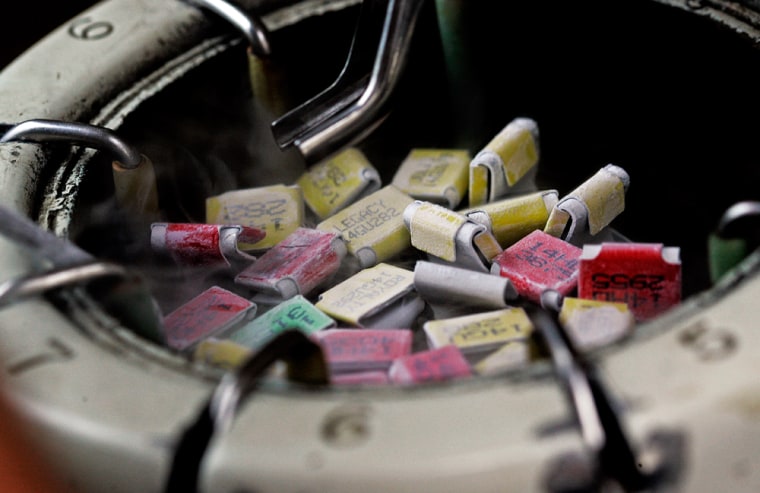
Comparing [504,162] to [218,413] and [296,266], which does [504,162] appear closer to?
[296,266]

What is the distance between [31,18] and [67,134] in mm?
1470

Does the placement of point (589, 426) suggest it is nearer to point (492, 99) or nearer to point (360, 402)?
point (360, 402)

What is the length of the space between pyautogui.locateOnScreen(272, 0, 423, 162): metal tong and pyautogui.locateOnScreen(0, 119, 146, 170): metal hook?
0.19m

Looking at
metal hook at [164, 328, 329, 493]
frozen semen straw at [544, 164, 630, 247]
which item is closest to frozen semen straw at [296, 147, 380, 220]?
frozen semen straw at [544, 164, 630, 247]

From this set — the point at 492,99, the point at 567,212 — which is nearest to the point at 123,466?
the point at 567,212

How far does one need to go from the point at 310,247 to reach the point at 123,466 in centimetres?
44

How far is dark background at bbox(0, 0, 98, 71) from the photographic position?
2264 millimetres

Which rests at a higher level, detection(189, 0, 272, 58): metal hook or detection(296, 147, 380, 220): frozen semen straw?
detection(189, 0, 272, 58): metal hook

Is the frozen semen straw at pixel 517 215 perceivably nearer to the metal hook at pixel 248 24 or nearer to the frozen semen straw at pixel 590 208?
the frozen semen straw at pixel 590 208

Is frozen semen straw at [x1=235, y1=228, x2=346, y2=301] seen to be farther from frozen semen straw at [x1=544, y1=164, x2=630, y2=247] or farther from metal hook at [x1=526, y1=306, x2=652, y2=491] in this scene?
→ metal hook at [x1=526, y1=306, x2=652, y2=491]

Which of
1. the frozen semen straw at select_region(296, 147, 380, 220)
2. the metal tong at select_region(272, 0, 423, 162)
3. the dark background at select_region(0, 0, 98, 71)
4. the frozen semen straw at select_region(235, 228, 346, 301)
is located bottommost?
the frozen semen straw at select_region(235, 228, 346, 301)

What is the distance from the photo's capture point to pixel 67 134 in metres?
1.03

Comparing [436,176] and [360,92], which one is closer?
[360,92]

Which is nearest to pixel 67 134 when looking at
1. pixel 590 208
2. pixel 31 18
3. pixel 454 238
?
pixel 454 238
